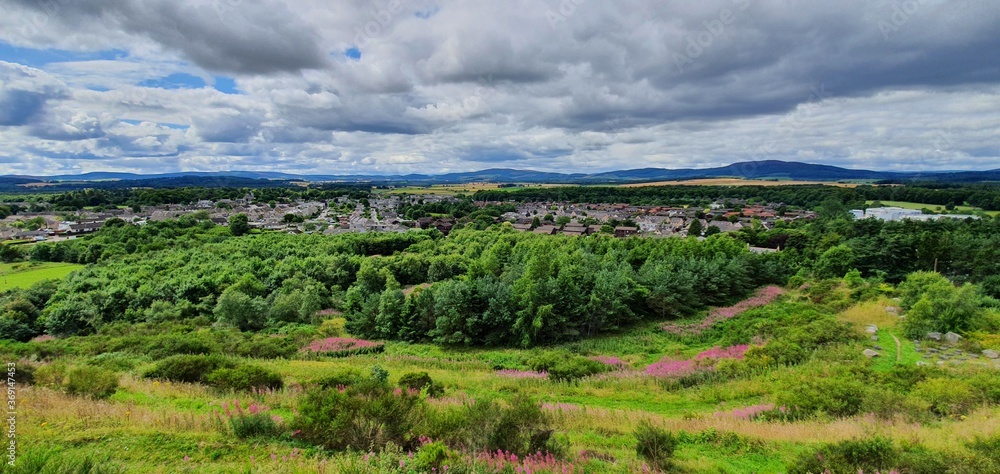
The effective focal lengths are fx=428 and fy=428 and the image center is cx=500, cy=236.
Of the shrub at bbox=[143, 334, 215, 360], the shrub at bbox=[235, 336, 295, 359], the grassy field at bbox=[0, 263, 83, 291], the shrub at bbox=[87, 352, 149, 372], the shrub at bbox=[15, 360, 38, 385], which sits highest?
the shrub at bbox=[15, 360, 38, 385]

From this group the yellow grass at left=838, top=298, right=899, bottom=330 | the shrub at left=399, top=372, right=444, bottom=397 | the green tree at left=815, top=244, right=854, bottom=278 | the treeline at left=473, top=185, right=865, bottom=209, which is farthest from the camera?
the treeline at left=473, top=185, right=865, bottom=209

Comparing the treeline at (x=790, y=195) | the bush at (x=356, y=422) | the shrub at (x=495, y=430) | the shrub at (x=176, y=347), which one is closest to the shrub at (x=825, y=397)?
the shrub at (x=495, y=430)

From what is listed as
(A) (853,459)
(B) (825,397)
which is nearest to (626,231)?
(B) (825,397)

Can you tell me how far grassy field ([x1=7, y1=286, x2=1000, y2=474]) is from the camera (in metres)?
6.00

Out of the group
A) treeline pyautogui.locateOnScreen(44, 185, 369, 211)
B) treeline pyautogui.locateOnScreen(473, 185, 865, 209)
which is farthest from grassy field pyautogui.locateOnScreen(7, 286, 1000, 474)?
treeline pyautogui.locateOnScreen(44, 185, 369, 211)

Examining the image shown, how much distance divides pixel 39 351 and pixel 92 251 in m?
52.1

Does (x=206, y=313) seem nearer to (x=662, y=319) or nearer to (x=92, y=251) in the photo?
(x=662, y=319)

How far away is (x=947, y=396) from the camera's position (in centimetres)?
943

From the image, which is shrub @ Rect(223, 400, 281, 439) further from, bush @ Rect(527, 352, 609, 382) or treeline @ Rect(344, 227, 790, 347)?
treeline @ Rect(344, 227, 790, 347)

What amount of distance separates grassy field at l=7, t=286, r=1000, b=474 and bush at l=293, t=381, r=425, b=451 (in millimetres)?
259

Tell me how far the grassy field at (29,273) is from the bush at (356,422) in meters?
A: 49.8

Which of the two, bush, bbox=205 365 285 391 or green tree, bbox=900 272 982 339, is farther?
green tree, bbox=900 272 982 339

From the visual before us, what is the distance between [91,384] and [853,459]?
44.8 ft

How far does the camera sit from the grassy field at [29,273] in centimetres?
4032
